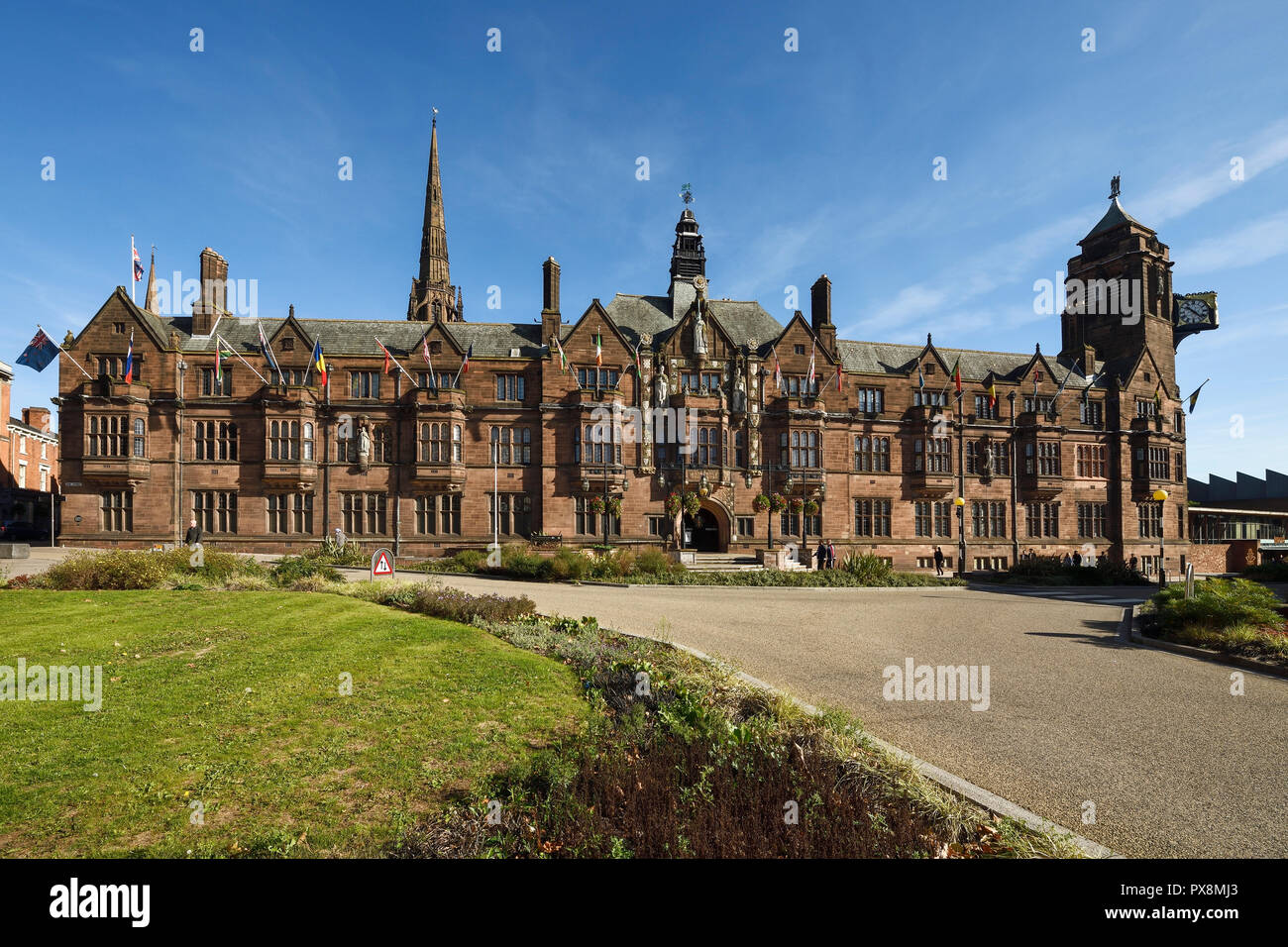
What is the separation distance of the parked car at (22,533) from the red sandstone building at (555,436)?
42.9 feet

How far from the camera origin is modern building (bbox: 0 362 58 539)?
49375mm

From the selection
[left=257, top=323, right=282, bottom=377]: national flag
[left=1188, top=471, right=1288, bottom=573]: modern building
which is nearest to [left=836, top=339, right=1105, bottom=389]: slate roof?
[left=1188, top=471, right=1288, bottom=573]: modern building

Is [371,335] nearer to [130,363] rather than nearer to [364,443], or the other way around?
[364,443]

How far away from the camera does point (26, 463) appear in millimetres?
56375

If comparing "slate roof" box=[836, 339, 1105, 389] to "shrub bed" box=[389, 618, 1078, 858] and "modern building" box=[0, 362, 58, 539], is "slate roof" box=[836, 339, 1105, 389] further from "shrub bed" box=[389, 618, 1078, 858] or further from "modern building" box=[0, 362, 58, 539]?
"modern building" box=[0, 362, 58, 539]

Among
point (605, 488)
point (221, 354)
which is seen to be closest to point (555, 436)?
point (605, 488)

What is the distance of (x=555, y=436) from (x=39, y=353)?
1055 inches

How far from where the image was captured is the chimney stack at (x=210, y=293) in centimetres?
3684

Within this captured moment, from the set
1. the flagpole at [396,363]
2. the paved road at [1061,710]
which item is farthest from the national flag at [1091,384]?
the flagpole at [396,363]

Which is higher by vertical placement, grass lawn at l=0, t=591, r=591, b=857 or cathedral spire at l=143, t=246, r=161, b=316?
cathedral spire at l=143, t=246, r=161, b=316

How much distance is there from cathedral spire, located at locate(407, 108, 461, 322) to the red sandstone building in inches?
766

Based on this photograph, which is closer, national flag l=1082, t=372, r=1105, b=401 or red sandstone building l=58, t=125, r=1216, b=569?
red sandstone building l=58, t=125, r=1216, b=569

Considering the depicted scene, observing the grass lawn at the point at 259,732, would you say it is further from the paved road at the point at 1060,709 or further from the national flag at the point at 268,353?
the national flag at the point at 268,353
